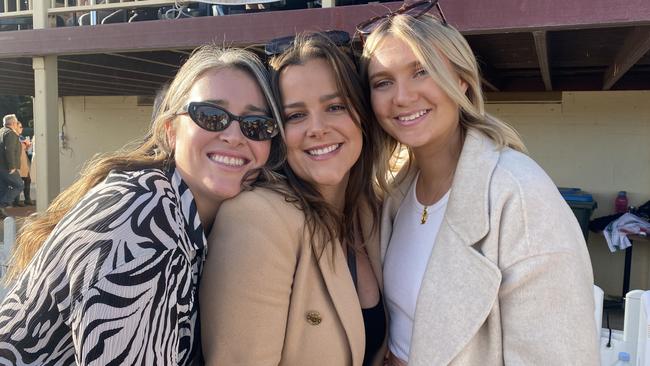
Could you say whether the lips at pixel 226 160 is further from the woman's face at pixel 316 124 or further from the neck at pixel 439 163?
the neck at pixel 439 163

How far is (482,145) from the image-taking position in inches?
67.8

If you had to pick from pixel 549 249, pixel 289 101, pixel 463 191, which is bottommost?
pixel 549 249

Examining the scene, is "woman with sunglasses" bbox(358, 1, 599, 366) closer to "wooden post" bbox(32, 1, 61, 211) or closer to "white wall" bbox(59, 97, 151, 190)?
"wooden post" bbox(32, 1, 61, 211)

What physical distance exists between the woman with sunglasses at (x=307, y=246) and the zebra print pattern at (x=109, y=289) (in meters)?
0.14

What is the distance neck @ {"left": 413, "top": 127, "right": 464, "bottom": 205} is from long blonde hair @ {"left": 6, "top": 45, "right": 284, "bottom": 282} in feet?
1.76

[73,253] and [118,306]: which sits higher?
[73,253]

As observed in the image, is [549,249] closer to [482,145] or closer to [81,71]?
[482,145]

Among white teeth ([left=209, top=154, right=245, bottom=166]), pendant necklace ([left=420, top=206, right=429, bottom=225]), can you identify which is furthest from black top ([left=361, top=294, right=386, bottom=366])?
white teeth ([left=209, top=154, right=245, bottom=166])

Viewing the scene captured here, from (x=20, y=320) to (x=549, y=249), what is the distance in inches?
51.7

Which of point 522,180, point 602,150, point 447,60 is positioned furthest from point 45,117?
point 602,150

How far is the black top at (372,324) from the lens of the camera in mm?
1868

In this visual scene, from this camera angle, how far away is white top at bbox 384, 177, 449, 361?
5.94 ft

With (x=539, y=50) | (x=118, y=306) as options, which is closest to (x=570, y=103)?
(x=539, y=50)

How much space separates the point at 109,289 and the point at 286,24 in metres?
3.78
